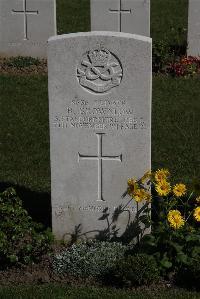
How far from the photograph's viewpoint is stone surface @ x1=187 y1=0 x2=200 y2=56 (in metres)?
13.1

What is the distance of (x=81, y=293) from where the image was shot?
20.9ft

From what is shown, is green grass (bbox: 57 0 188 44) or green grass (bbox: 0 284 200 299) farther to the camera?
green grass (bbox: 57 0 188 44)

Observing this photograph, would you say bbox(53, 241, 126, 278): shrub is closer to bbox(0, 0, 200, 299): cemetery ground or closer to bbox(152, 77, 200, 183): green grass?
bbox(0, 0, 200, 299): cemetery ground

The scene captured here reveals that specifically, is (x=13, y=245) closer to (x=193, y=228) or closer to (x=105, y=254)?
(x=105, y=254)

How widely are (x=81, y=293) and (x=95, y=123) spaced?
4.89 feet

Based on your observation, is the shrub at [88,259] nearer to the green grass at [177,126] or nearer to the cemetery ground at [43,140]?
the cemetery ground at [43,140]

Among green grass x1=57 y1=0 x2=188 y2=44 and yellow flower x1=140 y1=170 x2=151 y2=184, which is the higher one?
green grass x1=57 y1=0 x2=188 y2=44

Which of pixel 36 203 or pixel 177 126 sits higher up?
pixel 177 126

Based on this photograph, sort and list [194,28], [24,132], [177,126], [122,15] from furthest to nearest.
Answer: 1. [194,28]
2. [122,15]
3. [177,126]
4. [24,132]

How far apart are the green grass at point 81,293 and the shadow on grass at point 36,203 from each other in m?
1.17

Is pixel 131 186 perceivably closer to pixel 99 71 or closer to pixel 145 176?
pixel 145 176

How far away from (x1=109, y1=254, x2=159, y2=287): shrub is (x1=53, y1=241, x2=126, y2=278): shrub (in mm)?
229

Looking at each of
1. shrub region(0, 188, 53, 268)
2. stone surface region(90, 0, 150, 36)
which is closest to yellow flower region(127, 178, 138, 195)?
shrub region(0, 188, 53, 268)

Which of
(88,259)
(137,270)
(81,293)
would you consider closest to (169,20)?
(88,259)
